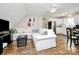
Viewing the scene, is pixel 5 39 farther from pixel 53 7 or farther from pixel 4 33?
pixel 53 7

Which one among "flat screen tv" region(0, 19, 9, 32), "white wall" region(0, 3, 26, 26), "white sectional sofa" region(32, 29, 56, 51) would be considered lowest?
"white sectional sofa" region(32, 29, 56, 51)

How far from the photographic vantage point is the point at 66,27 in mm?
2012

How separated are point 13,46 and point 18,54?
18cm

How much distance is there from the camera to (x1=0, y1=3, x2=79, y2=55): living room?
1927 millimetres

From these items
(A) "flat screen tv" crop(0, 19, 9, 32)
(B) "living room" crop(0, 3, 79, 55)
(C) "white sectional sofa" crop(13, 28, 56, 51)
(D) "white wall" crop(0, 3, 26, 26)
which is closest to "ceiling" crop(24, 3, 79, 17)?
(B) "living room" crop(0, 3, 79, 55)

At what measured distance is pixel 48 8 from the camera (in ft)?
6.41

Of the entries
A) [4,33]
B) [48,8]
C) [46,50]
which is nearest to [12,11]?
[4,33]

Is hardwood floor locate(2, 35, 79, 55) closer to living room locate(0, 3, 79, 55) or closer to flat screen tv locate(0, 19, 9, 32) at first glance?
living room locate(0, 3, 79, 55)

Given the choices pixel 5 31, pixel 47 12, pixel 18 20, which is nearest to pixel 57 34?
pixel 47 12

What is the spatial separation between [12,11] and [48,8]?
68cm

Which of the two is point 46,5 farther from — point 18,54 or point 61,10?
point 18,54

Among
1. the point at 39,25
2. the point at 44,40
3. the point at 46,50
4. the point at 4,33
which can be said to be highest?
the point at 39,25

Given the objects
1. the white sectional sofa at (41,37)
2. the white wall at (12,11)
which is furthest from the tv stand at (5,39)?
the white wall at (12,11)

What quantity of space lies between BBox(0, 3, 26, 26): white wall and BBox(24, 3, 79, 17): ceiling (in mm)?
111
